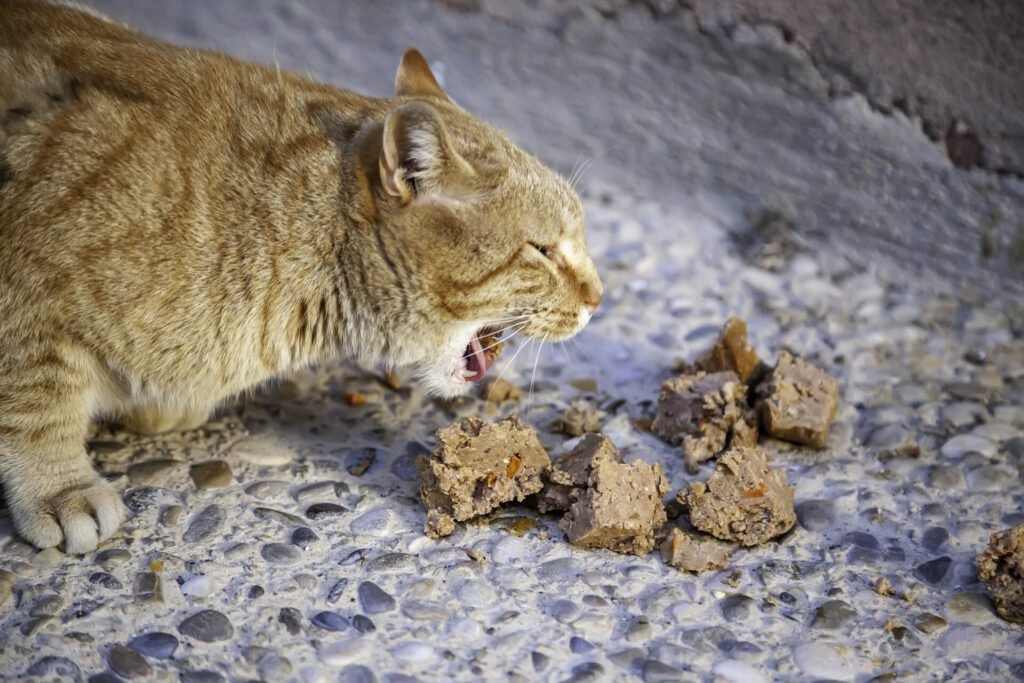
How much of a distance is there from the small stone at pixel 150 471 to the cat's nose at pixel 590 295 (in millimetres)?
1311

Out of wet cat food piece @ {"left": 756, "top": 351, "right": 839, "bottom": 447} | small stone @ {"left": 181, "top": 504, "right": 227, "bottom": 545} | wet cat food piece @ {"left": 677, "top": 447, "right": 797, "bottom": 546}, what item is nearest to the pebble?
small stone @ {"left": 181, "top": 504, "right": 227, "bottom": 545}

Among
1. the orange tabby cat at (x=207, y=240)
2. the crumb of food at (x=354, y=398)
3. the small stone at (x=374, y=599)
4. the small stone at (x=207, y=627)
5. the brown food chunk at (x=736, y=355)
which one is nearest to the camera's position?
the small stone at (x=207, y=627)

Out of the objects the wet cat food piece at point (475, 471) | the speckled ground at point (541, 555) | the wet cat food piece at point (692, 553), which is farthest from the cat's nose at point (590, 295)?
the wet cat food piece at point (692, 553)

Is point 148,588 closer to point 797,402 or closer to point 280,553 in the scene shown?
point 280,553

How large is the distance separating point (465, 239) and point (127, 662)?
137 centimetres

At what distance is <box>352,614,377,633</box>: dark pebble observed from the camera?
2.65 meters

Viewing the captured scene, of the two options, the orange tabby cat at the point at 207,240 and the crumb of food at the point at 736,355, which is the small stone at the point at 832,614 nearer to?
the crumb of food at the point at 736,355

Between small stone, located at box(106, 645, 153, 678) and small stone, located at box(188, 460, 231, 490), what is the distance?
2.23 ft

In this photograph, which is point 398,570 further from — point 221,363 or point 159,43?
point 159,43

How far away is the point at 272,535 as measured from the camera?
9.66 feet

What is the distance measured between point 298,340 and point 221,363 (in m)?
0.23

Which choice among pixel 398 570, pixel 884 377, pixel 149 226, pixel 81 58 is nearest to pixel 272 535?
pixel 398 570

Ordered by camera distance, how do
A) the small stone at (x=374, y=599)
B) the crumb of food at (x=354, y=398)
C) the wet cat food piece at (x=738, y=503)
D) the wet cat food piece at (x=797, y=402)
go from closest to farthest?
the small stone at (x=374, y=599) < the wet cat food piece at (x=738, y=503) < the wet cat food piece at (x=797, y=402) < the crumb of food at (x=354, y=398)

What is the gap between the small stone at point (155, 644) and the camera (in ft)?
8.29
